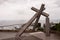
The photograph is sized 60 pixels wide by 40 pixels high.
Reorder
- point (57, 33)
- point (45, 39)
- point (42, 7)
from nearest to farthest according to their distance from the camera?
1. point (45, 39)
2. point (42, 7)
3. point (57, 33)

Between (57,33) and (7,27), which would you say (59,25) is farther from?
(7,27)

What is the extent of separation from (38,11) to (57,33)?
99.7 inches

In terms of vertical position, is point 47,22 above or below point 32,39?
above

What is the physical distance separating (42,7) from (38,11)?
311 millimetres

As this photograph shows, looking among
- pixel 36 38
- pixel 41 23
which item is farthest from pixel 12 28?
pixel 36 38

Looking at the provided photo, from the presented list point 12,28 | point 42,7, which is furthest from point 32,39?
point 12,28

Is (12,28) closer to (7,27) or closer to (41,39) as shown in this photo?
(7,27)

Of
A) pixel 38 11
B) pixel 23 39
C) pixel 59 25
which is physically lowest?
pixel 23 39

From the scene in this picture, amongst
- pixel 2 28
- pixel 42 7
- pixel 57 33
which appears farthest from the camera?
pixel 2 28

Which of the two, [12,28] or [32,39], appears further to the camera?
[12,28]

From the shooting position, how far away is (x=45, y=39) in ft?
25.3

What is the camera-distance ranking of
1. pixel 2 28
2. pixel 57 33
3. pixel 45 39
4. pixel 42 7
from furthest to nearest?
1. pixel 2 28
2. pixel 57 33
3. pixel 42 7
4. pixel 45 39

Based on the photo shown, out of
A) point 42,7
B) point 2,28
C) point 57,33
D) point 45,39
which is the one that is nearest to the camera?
point 45,39

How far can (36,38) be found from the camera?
26.6 feet
